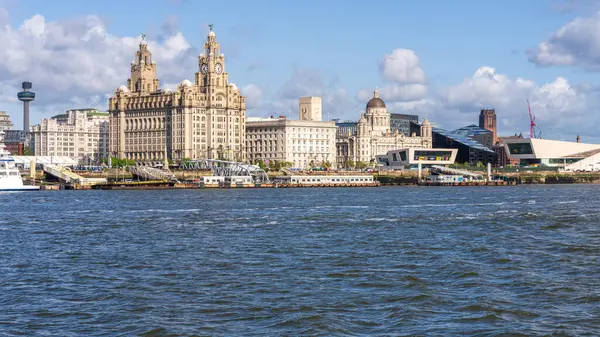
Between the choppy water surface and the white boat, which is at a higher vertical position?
the white boat

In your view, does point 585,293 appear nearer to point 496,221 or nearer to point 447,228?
point 447,228

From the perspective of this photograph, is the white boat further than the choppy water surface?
Yes

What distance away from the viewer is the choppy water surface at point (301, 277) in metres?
34.3

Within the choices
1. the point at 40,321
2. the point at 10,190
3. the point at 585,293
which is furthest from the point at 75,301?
the point at 10,190

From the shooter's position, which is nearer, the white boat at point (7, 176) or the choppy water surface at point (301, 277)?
the choppy water surface at point (301, 277)

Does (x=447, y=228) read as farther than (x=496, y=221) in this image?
No

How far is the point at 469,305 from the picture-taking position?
37.2 meters

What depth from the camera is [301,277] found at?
44750 mm

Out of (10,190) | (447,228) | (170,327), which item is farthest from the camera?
(10,190)

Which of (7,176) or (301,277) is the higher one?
(7,176)

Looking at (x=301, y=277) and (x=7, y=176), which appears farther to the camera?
(x=7, y=176)

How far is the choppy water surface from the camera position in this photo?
34.3 m

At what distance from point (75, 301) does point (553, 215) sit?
5865 cm

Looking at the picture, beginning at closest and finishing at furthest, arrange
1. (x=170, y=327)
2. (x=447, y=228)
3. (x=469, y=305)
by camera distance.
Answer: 1. (x=170, y=327)
2. (x=469, y=305)
3. (x=447, y=228)
